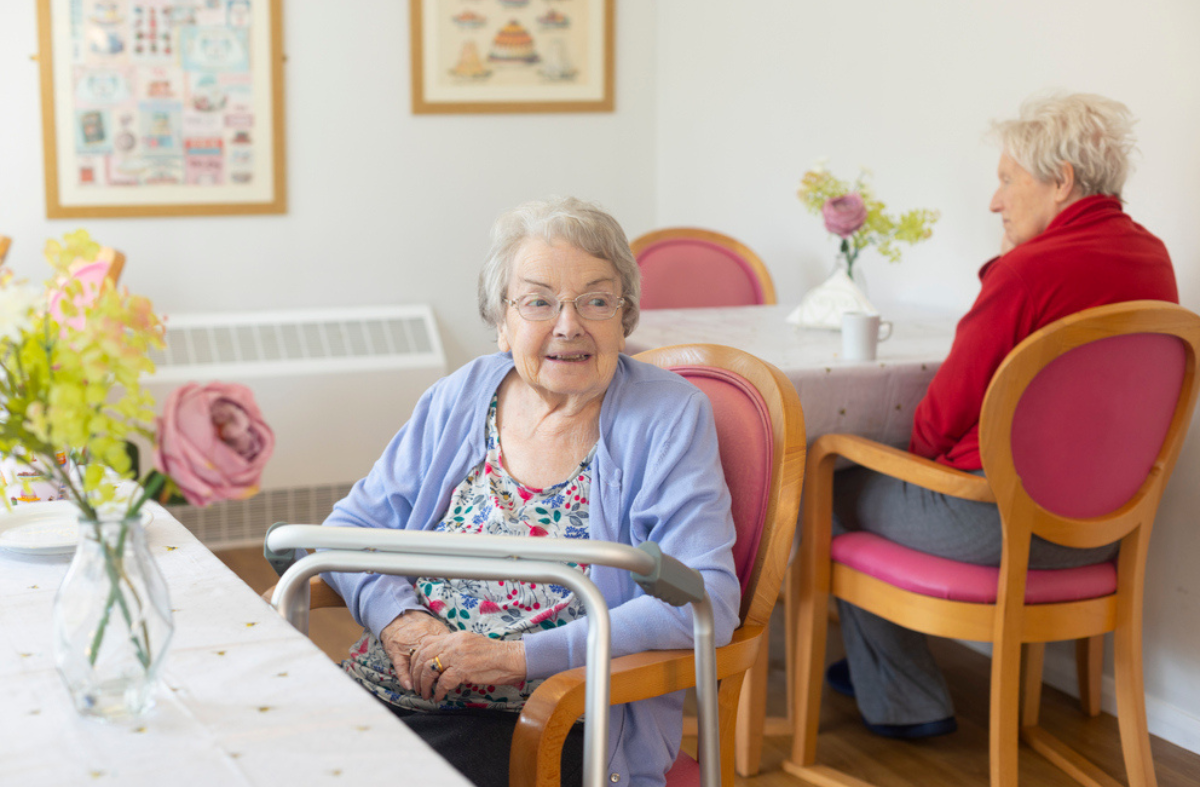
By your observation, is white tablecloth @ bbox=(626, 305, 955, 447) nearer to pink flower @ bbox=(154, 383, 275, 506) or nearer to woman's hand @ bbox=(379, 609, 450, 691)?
woman's hand @ bbox=(379, 609, 450, 691)

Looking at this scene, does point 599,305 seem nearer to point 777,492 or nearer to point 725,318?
point 777,492

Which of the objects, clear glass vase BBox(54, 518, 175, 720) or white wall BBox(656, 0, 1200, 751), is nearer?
clear glass vase BBox(54, 518, 175, 720)

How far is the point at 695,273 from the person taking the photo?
3.42 m

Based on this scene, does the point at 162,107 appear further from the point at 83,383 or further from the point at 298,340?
the point at 83,383

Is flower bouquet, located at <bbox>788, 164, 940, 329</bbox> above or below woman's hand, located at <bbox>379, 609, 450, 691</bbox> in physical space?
above

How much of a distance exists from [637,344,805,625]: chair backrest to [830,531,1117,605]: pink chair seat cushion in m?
0.58

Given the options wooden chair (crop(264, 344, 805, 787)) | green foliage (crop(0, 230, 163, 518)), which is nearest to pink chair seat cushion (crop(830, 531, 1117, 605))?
wooden chair (crop(264, 344, 805, 787))

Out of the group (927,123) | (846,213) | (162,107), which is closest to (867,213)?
(846,213)

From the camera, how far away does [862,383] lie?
87.4 inches

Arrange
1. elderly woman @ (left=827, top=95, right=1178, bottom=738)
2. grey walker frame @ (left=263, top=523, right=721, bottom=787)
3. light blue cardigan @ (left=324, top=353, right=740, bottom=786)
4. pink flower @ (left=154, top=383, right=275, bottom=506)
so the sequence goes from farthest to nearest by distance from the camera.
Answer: elderly woman @ (left=827, top=95, right=1178, bottom=738)
light blue cardigan @ (left=324, top=353, right=740, bottom=786)
grey walker frame @ (left=263, top=523, right=721, bottom=787)
pink flower @ (left=154, top=383, right=275, bottom=506)

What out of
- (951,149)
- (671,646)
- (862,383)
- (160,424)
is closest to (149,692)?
(160,424)

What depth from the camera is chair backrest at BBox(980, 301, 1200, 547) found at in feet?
5.68

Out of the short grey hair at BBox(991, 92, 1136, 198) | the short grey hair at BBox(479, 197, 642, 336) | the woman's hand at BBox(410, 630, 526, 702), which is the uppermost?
the short grey hair at BBox(991, 92, 1136, 198)

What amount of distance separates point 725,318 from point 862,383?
750 mm
